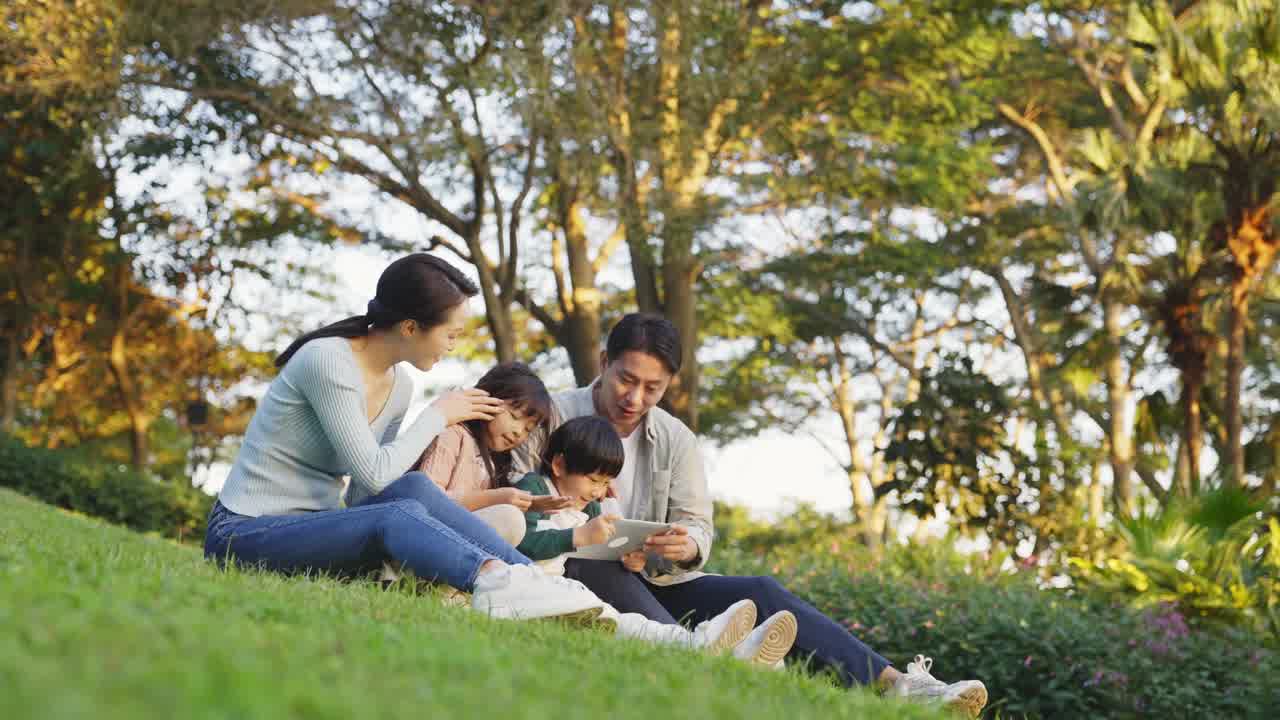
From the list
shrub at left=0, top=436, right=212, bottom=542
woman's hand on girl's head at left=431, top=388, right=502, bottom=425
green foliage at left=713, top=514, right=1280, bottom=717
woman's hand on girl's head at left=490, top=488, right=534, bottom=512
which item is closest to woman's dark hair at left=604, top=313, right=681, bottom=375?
woman's hand on girl's head at left=431, top=388, right=502, bottom=425

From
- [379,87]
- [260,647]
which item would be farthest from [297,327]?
[260,647]

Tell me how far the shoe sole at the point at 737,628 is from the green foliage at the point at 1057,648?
3642 millimetres

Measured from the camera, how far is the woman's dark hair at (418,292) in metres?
5.02

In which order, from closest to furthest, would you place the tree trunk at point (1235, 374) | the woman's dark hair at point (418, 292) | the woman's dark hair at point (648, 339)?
1. the woman's dark hair at point (418, 292)
2. the woman's dark hair at point (648, 339)
3. the tree trunk at point (1235, 374)

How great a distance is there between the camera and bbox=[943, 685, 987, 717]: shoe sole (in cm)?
478

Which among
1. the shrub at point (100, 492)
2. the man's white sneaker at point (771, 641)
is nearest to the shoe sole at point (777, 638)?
the man's white sneaker at point (771, 641)

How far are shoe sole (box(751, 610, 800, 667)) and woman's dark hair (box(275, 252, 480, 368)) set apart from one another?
166cm

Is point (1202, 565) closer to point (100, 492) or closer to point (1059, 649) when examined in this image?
point (1059, 649)

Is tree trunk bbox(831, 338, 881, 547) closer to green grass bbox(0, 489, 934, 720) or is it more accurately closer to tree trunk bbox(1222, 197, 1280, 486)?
tree trunk bbox(1222, 197, 1280, 486)

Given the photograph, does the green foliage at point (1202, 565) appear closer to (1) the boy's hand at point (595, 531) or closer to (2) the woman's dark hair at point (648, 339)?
(2) the woman's dark hair at point (648, 339)

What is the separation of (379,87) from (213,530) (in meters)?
10.6

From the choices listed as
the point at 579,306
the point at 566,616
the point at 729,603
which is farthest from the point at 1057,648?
the point at 579,306

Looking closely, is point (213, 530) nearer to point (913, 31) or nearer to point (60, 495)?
point (913, 31)

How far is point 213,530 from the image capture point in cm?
503
